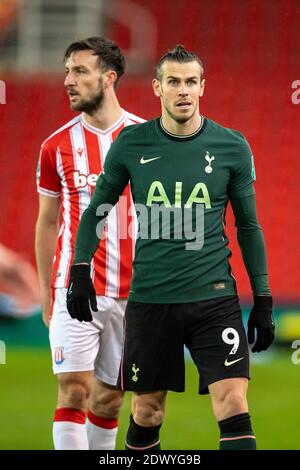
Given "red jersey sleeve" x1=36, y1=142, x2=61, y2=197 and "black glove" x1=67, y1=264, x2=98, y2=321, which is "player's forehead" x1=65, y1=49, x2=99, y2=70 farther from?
"black glove" x1=67, y1=264, x2=98, y2=321

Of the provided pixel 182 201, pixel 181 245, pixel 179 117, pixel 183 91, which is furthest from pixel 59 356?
pixel 183 91

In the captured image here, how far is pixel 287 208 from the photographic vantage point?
12258 millimetres

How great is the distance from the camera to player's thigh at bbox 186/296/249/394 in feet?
16.0

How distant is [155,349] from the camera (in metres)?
5.04

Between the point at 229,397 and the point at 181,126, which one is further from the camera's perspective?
the point at 181,126

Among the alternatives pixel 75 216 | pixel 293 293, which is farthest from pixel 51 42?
pixel 75 216

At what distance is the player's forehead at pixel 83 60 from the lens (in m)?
5.83

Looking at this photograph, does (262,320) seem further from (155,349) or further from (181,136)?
(181,136)

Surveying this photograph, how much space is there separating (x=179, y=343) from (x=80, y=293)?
466 millimetres

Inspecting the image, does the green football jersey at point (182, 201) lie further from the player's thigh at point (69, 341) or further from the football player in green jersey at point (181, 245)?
the player's thigh at point (69, 341)

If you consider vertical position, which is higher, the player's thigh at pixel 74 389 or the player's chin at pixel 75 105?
the player's chin at pixel 75 105

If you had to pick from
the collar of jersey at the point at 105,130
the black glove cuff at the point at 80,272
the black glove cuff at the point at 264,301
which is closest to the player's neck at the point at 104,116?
the collar of jersey at the point at 105,130
